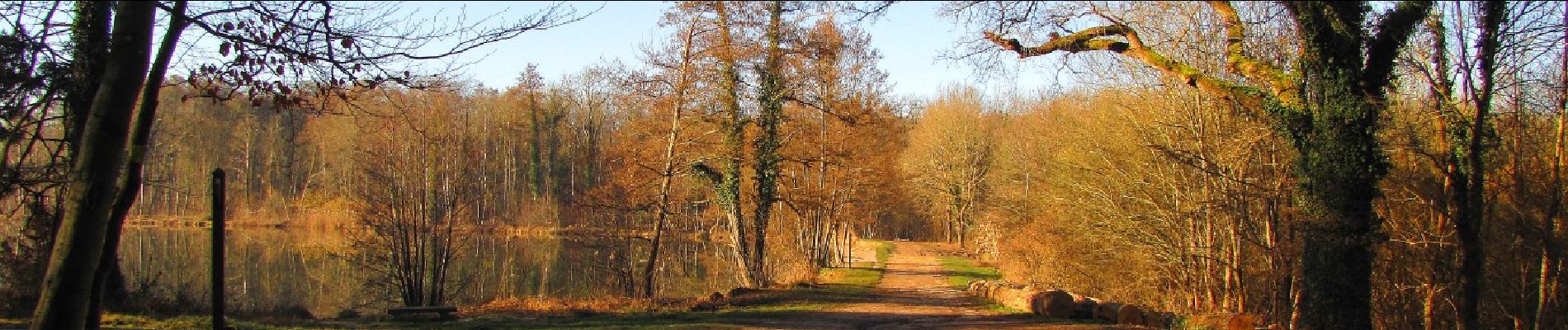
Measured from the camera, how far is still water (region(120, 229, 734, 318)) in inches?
781

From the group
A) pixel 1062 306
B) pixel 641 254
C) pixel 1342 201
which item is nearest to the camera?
pixel 1342 201

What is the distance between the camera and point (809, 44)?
21156 millimetres

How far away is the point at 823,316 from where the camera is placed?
13727 mm

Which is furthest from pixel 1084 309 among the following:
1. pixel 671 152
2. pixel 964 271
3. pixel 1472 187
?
pixel 964 271

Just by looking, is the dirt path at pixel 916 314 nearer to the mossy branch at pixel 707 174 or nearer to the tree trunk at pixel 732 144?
the tree trunk at pixel 732 144

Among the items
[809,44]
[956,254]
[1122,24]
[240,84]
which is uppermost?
[809,44]

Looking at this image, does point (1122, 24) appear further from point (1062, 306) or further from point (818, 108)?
point (818, 108)

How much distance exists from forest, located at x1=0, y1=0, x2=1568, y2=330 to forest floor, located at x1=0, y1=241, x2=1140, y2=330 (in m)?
1.02

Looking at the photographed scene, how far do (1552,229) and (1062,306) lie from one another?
6.27 metres

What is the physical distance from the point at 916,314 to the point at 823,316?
143 centimetres

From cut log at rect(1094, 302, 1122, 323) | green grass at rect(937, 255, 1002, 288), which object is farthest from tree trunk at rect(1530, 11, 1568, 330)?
green grass at rect(937, 255, 1002, 288)

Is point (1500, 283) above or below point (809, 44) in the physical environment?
below

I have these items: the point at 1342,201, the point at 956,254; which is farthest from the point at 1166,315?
the point at 956,254

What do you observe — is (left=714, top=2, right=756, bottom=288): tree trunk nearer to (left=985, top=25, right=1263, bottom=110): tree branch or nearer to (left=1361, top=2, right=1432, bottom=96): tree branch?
(left=985, top=25, right=1263, bottom=110): tree branch
